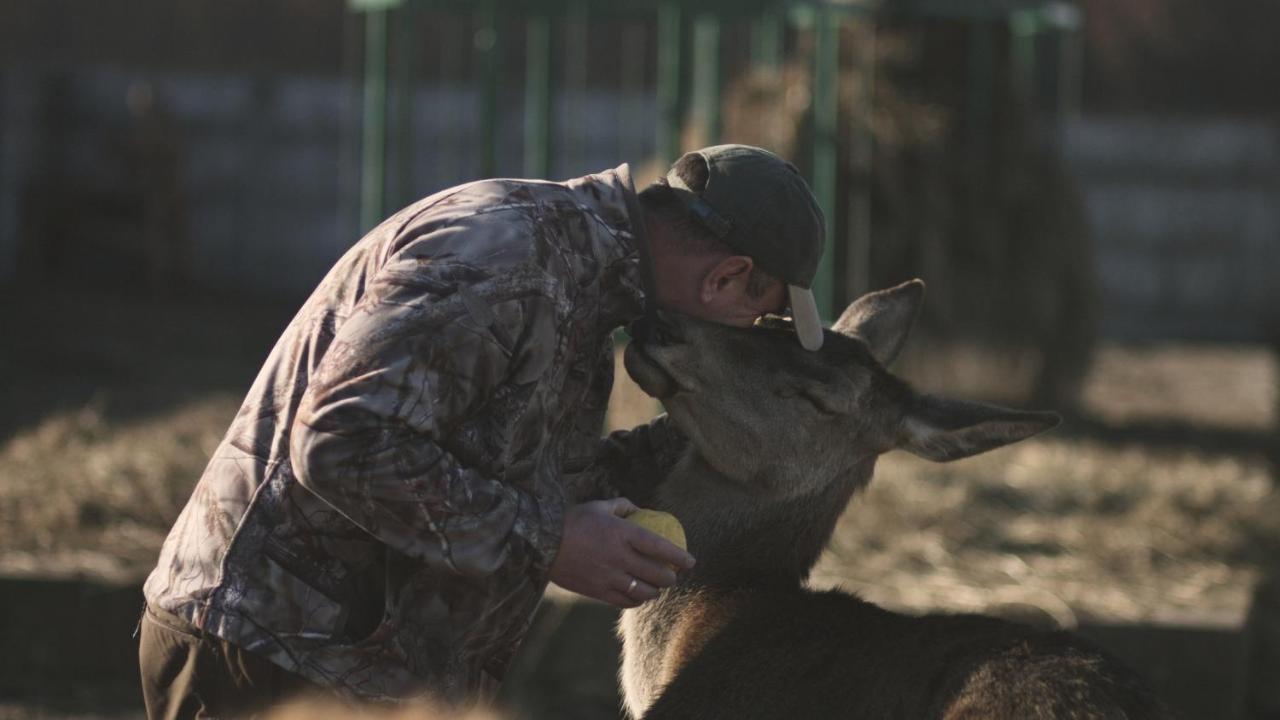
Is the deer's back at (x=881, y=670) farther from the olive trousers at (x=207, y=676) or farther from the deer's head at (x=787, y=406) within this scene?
the olive trousers at (x=207, y=676)

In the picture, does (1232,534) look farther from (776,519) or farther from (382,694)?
(382,694)

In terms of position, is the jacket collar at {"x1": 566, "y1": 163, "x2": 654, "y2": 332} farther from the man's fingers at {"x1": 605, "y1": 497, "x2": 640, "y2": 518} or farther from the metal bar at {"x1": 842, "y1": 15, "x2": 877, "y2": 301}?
the metal bar at {"x1": 842, "y1": 15, "x2": 877, "y2": 301}

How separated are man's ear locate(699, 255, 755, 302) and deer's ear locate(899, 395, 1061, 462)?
2.13ft

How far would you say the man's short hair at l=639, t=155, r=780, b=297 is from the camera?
411 cm

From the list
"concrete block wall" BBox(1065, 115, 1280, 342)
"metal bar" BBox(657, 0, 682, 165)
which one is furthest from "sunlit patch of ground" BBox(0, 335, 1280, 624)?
"concrete block wall" BBox(1065, 115, 1280, 342)

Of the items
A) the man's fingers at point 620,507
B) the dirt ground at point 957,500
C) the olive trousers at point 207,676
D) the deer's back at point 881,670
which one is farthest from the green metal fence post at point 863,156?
the olive trousers at point 207,676

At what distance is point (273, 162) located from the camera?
19.3 m

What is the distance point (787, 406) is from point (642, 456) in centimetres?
47

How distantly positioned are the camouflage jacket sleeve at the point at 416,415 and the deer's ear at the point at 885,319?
1.64m

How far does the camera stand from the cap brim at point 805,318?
428 cm

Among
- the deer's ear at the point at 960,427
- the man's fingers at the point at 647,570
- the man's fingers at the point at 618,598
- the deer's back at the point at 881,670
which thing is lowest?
the deer's back at the point at 881,670

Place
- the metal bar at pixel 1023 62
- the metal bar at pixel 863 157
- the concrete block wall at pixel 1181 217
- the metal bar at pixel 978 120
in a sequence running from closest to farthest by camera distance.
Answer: the metal bar at pixel 863 157 → the metal bar at pixel 978 120 → the metal bar at pixel 1023 62 → the concrete block wall at pixel 1181 217

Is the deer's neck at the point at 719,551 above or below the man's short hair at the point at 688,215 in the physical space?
below

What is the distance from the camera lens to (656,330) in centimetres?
430
